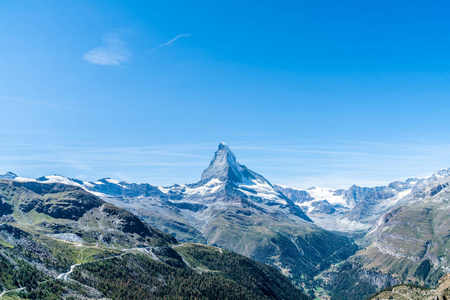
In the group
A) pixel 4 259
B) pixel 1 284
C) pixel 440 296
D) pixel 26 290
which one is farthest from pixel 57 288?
pixel 440 296

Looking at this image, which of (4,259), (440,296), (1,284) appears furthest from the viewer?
(4,259)

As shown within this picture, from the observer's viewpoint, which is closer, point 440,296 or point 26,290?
point 440,296

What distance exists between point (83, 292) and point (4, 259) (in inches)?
2147

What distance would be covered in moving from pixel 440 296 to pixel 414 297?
372ft

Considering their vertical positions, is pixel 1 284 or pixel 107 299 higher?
pixel 1 284

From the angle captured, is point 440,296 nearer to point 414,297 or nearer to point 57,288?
point 414,297

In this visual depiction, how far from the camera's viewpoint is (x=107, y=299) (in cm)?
19838

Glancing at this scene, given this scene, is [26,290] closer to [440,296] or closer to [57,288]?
[57,288]

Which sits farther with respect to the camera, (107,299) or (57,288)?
(107,299)

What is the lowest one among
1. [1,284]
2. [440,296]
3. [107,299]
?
[107,299]

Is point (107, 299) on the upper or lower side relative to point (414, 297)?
lower

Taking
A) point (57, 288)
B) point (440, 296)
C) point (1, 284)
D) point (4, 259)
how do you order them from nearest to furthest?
1. point (440, 296)
2. point (1, 284)
3. point (57, 288)
4. point (4, 259)

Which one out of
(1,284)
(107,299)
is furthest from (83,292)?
(1,284)

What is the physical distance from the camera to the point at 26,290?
565 feet
